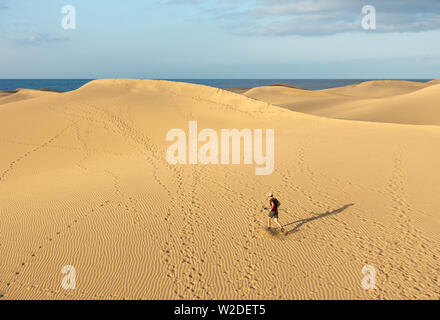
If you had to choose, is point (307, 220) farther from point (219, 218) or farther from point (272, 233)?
point (219, 218)

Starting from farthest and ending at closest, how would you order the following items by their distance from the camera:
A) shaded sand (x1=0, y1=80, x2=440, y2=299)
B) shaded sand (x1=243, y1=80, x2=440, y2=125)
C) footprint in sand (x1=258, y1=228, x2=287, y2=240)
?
shaded sand (x1=243, y1=80, x2=440, y2=125), footprint in sand (x1=258, y1=228, x2=287, y2=240), shaded sand (x1=0, y1=80, x2=440, y2=299)

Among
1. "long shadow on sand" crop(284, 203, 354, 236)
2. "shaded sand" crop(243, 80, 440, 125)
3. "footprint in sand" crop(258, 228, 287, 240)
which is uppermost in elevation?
"shaded sand" crop(243, 80, 440, 125)

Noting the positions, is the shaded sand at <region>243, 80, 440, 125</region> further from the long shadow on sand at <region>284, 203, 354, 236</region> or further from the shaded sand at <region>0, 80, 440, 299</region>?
the long shadow on sand at <region>284, 203, 354, 236</region>

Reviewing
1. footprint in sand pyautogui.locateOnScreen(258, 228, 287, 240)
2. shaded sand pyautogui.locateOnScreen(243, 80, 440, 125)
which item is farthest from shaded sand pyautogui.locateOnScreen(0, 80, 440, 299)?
shaded sand pyautogui.locateOnScreen(243, 80, 440, 125)

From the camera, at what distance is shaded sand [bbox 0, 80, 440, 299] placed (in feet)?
23.4

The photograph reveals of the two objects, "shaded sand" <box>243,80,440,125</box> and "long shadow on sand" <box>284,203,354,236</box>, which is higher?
"shaded sand" <box>243,80,440,125</box>

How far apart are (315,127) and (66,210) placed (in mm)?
16878

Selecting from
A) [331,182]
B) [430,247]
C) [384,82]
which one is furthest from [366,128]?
[384,82]

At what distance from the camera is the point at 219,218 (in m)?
10.0

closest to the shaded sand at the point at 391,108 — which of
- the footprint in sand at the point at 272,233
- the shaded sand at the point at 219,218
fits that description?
the shaded sand at the point at 219,218

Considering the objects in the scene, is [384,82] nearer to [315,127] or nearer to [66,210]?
[315,127]

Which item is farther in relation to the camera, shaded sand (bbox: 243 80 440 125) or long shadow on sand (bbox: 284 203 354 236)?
shaded sand (bbox: 243 80 440 125)

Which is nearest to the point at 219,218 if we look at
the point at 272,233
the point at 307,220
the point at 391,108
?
the point at 272,233
